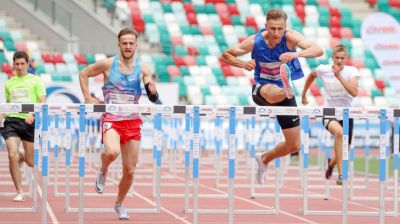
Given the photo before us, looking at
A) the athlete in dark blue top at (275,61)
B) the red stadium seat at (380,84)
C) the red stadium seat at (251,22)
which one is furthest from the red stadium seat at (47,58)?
the athlete in dark blue top at (275,61)

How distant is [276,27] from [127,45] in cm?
126

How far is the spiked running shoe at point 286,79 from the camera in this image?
9.14 m

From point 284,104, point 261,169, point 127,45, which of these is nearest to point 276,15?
point 284,104

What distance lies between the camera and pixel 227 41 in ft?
97.1

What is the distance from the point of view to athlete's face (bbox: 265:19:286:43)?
9148mm

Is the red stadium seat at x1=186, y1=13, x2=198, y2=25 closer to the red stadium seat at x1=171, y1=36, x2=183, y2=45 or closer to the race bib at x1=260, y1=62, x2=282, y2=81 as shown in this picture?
the red stadium seat at x1=171, y1=36, x2=183, y2=45

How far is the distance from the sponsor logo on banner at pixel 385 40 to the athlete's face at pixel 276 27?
1123 cm

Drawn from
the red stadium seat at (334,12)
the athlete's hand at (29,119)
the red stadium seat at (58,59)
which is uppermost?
the red stadium seat at (334,12)

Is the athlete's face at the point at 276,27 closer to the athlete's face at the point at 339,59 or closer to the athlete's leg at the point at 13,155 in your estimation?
the athlete's face at the point at 339,59

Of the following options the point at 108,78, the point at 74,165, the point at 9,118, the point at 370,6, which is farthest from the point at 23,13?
the point at 108,78

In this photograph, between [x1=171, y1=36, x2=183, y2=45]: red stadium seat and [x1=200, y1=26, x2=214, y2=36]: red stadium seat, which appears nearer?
[x1=171, y1=36, x2=183, y2=45]: red stadium seat

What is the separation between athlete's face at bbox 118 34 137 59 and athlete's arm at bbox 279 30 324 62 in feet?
4.21

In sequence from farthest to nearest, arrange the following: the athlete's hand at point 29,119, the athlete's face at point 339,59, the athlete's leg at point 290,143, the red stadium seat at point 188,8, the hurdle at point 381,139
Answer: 1. the red stadium seat at point 188,8
2. the athlete's face at point 339,59
3. the athlete's hand at point 29,119
4. the athlete's leg at point 290,143
5. the hurdle at point 381,139

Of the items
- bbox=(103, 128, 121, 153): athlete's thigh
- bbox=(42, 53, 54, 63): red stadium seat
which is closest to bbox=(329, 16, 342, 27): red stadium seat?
bbox=(42, 53, 54, 63): red stadium seat
